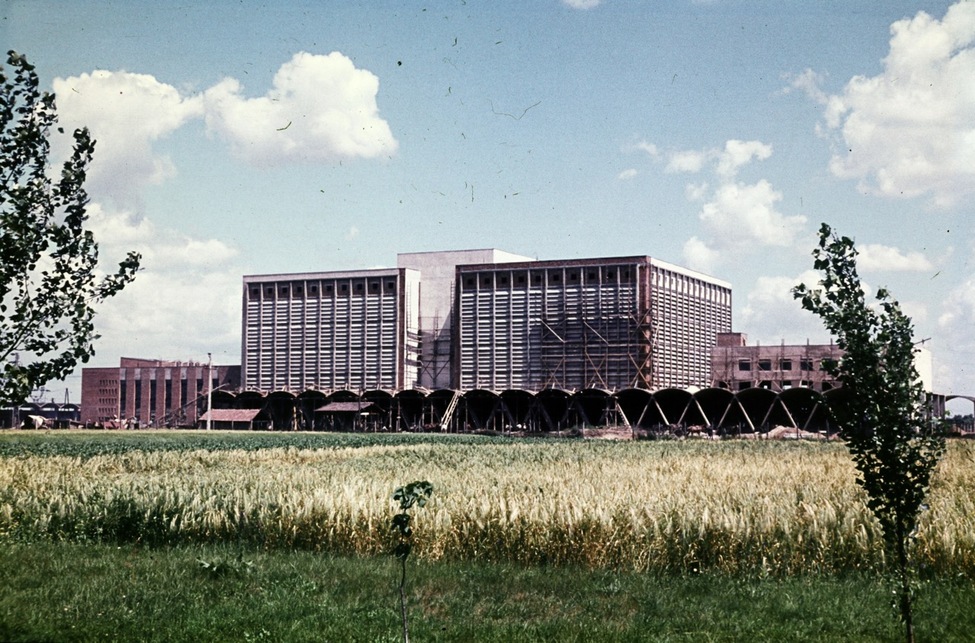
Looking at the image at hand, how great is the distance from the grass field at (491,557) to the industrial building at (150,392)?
Result: 90.1m

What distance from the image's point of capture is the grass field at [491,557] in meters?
12.3

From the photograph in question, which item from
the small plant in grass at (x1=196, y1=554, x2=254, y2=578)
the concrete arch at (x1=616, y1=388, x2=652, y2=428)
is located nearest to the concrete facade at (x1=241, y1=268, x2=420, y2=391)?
the concrete arch at (x1=616, y1=388, x2=652, y2=428)

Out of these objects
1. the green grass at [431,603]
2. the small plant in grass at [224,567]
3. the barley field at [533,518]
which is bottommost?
the green grass at [431,603]

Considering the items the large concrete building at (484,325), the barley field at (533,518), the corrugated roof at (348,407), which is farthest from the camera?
the corrugated roof at (348,407)

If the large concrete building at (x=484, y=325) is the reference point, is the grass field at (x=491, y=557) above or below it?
below

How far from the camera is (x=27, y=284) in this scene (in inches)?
486

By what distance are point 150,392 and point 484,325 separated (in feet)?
140

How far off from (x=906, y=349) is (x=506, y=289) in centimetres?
8695

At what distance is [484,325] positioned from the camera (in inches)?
3841

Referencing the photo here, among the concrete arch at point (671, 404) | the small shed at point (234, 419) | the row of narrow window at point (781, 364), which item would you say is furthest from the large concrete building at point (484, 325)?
the row of narrow window at point (781, 364)

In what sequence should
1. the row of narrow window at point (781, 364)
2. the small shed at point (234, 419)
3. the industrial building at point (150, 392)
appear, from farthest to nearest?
1. the industrial building at point (150, 392)
2. the small shed at point (234, 419)
3. the row of narrow window at point (781, 364)

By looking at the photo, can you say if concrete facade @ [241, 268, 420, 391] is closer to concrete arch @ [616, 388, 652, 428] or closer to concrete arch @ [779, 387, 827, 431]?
concrete arch @ [616, 388, 652, 428]

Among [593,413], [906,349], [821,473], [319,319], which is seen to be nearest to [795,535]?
[906,349]

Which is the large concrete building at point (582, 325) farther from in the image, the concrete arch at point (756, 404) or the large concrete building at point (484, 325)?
the concrete arch at point (756, 404)
